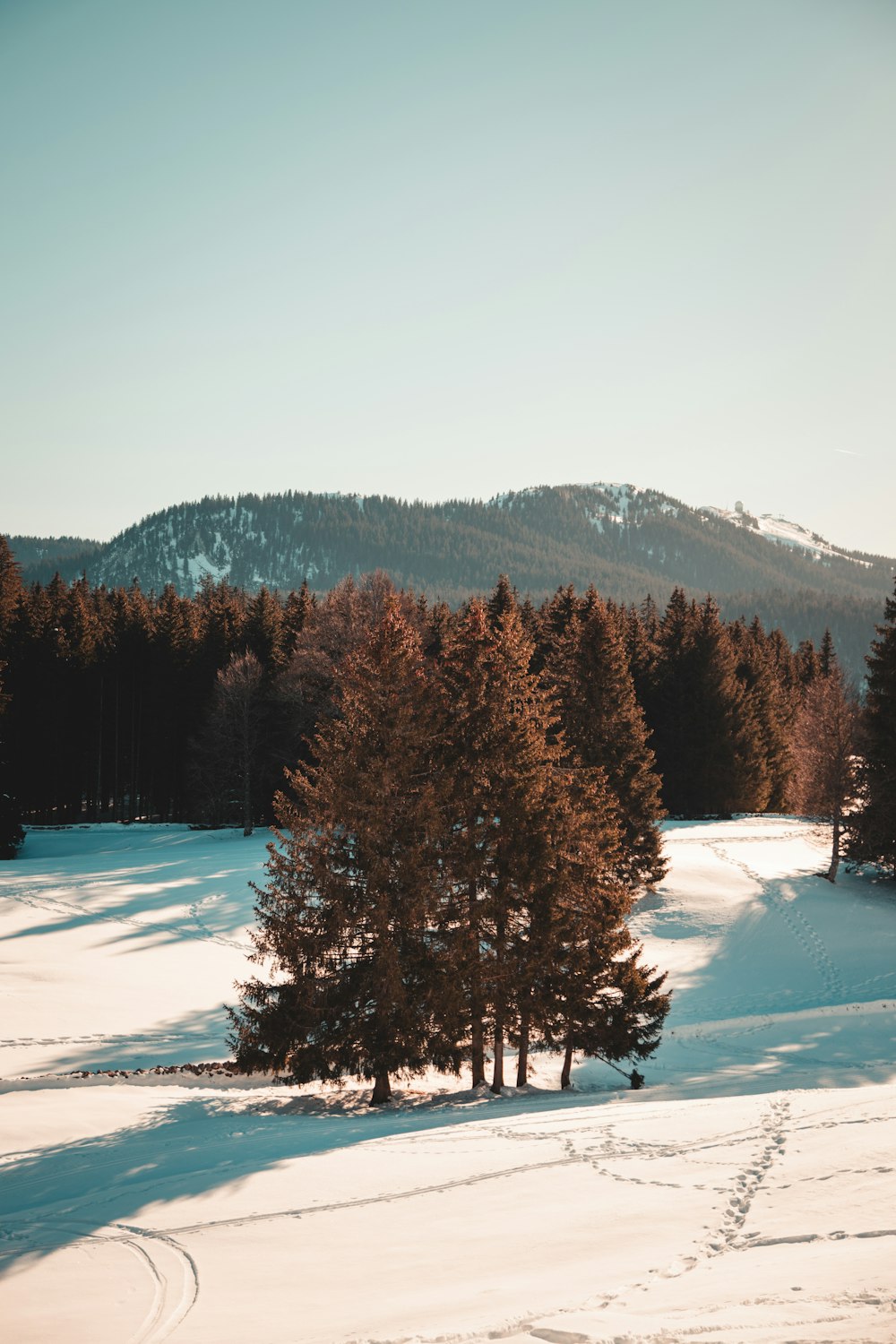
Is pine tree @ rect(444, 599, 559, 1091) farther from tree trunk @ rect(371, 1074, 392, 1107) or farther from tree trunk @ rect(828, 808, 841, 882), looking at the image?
tree trunk @ rect(828, 808, 841, 882)

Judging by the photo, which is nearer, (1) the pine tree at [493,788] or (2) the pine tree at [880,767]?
(1) the pine tree at [493,788]

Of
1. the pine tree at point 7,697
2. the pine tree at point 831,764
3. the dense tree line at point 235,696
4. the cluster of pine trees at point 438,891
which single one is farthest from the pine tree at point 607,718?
the pine tree at point 7,697

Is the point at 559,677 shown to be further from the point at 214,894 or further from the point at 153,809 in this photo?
the point at 153,809

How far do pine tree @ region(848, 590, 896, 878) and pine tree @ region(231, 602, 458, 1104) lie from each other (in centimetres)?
2429

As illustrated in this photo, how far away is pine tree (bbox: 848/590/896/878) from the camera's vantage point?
33.9 meters

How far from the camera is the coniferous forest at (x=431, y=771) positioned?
1644cm

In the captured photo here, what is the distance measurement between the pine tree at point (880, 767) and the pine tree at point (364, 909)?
2429cm

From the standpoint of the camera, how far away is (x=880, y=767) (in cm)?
3453

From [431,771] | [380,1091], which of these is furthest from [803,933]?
[431,771]

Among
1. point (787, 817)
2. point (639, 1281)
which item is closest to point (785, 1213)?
point (639, 1281)

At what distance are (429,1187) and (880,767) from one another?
30.3 meters

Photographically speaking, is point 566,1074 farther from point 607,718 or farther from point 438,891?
point 607,718

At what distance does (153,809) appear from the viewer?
205ft

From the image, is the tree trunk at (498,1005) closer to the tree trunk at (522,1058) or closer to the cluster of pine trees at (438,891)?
the cluster of pine trees at (438,891)
